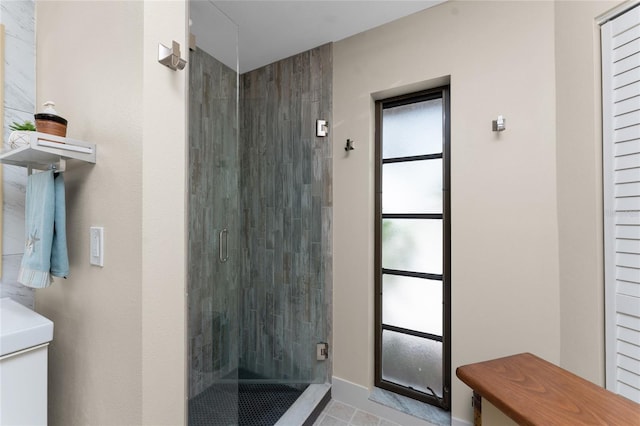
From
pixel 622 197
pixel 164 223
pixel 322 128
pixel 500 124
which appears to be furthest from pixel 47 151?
pixel 622 197

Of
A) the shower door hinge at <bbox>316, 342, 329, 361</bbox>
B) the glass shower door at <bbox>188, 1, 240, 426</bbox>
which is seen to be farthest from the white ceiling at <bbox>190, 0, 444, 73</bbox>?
the shower door hinge at <bbox>316, 342, 329, 361</bbox>

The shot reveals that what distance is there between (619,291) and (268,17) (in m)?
2.45

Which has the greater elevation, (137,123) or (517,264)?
(137,123)

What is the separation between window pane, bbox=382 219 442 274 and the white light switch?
172 cm

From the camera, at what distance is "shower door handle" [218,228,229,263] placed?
170 centimetres

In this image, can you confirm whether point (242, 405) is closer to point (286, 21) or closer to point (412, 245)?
point (412, 245)

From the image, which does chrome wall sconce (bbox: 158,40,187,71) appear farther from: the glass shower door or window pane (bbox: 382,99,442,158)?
window pane (bbox: 382,99,442,158)

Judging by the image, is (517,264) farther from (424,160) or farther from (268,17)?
(268,17)

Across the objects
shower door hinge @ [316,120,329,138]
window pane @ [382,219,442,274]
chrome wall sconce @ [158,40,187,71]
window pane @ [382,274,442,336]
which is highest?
shower door hinge @ [316,120,329,138]

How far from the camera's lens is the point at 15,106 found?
1.17 m

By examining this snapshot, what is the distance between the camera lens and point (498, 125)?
1.65m

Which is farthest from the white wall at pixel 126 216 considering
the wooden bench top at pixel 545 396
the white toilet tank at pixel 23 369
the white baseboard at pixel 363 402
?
the white baseboard at pixel 363 402

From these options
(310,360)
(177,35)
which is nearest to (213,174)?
(177,35)

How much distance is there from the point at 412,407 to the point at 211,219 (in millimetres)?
1826
